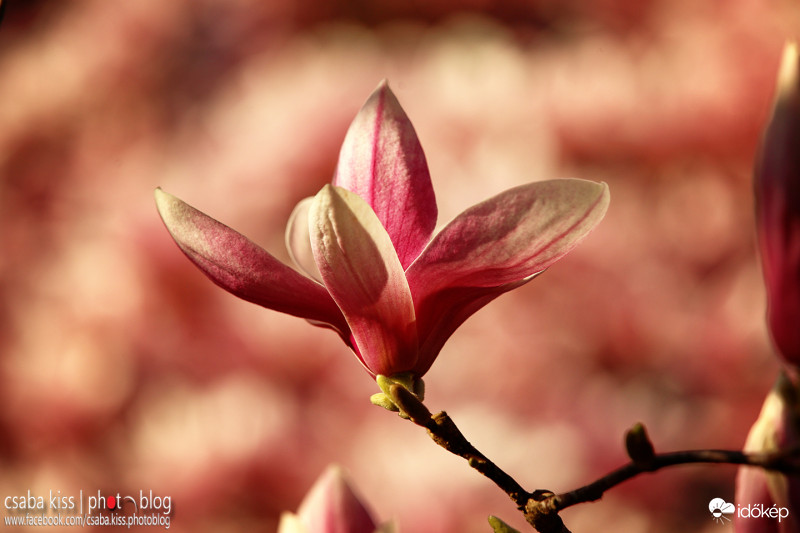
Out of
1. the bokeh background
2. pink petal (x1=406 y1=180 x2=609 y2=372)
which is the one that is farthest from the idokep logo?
the bokeh background

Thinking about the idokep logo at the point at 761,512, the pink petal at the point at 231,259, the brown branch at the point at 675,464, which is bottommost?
the idokep logo at the point at 761,512

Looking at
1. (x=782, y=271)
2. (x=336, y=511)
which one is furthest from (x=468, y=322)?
(x=782, y=271)

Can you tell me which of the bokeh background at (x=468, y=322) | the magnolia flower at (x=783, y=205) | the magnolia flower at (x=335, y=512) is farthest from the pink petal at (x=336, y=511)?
the bokeh background at (x=468, y=322)

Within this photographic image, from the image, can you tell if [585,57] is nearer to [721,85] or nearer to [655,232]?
[721,85]

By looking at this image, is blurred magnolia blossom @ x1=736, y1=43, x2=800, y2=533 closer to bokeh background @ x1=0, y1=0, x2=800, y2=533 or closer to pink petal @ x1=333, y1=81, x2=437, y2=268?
pink petal @ x1=333, y1=81, x2=437, y2=268

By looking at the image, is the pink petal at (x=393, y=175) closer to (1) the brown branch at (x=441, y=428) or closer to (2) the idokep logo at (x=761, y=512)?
(1) the brown branch at (x=441, y=428)

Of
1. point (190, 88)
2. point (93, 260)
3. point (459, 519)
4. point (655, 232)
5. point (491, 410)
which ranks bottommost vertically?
point (459, 519)

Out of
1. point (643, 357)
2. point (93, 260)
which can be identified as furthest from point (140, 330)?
point (643, 357)
